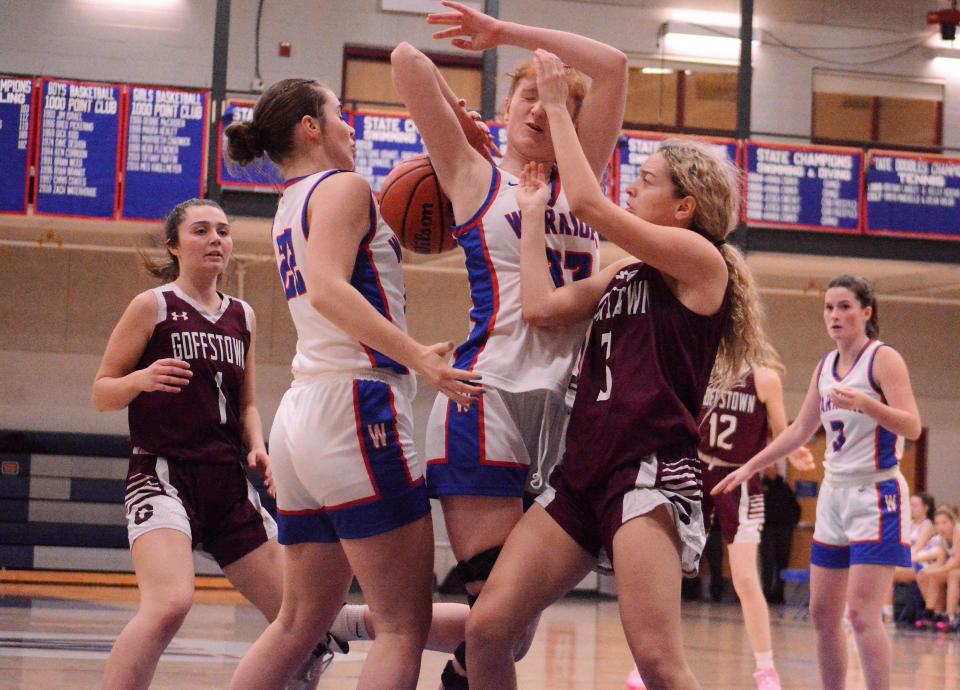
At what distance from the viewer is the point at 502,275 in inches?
126

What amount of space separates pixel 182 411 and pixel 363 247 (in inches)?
50.1

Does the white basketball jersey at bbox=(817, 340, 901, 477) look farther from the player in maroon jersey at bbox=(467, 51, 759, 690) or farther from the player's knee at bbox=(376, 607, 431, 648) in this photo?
the player's knee at bbox=(376, 607, 431, 648)

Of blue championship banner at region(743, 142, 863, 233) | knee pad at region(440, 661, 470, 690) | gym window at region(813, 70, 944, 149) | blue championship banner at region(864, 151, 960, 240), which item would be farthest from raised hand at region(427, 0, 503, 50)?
gym window at region(813, 70, 944, 149)

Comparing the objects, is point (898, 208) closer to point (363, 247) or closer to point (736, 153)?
point (736, 153)

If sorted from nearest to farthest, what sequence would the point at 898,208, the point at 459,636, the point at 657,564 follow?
the point at 657,564, the point at 459,636, the point at 898,208

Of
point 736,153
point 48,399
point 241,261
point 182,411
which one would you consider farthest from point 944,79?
point 182,411

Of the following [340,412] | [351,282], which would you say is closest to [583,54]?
[351,282]

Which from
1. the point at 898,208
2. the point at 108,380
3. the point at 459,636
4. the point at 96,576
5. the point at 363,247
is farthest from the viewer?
the point at 898,208

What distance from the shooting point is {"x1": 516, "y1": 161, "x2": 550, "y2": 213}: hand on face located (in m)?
3.11

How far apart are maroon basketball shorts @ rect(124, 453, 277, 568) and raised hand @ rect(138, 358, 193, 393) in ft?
0.80

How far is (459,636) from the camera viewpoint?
3.55m

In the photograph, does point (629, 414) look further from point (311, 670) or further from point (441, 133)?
point (311, 670)

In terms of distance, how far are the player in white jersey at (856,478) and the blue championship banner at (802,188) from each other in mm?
8006

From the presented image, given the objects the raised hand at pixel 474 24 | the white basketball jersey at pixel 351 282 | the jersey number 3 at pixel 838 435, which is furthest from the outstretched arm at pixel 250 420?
the jersey number 3 at pixel 838 435
